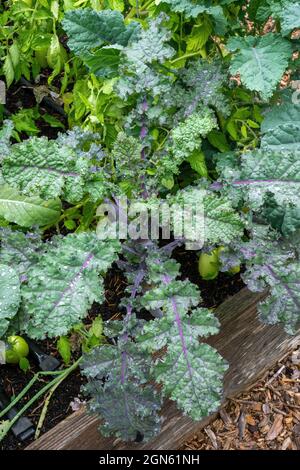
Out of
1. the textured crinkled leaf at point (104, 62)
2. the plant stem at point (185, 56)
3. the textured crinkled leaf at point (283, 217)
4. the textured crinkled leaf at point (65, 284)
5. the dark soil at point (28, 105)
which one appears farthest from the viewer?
the dark soil at point (28, 105)

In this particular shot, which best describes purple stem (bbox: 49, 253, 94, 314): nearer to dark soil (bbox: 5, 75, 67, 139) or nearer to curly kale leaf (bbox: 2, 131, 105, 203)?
curly kale leaf (bbox: 2, 131, 105, 203)

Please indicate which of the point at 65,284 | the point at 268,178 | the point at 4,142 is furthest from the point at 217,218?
the point at 4,142

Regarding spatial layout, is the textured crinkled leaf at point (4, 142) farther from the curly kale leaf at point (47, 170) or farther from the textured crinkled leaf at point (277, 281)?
the textured crinkled leaf at point (277, 281)

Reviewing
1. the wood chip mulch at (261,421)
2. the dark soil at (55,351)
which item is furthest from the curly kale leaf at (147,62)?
the wood chip mulch at (261,421)

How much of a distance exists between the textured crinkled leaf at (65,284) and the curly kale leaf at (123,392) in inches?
6.8

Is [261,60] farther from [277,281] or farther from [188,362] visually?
[188,362]

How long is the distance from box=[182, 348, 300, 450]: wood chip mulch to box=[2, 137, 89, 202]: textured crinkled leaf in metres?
0.86

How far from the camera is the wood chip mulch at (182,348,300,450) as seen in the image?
191 centimetres

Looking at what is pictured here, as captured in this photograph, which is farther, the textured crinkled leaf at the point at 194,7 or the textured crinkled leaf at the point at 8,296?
the textured crinkled leaf at the point at 194,7

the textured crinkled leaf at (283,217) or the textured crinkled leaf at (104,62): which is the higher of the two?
the textured crinkled leaf at (104,62)

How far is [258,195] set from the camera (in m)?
1.52

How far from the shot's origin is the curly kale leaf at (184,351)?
1.38 metres

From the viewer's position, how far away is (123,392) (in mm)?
1480

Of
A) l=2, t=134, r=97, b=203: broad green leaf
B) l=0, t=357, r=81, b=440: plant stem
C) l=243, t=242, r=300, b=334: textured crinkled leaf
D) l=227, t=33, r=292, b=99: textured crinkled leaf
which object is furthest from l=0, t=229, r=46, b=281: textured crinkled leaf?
l=227, t=33, r=292, b=99: textured crinkled leaf
